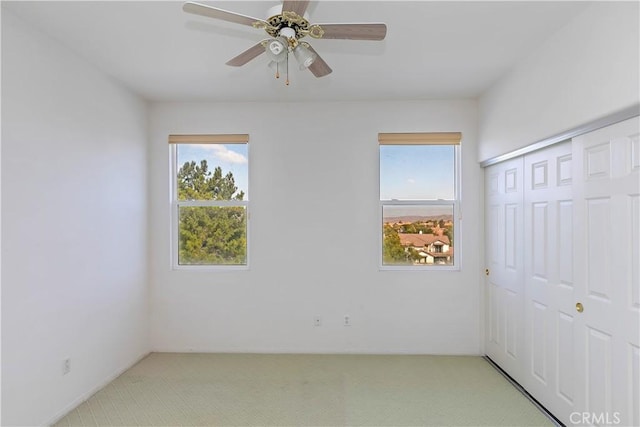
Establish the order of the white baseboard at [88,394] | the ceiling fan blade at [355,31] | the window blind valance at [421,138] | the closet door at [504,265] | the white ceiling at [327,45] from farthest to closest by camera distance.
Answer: the window blind valance at [421,138], the closet door at [504,265], the white baseboard at [88,394], the white ceiling at [327,45], the ceiling fan blade at [355,31]

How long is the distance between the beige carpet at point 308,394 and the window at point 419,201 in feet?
3.54

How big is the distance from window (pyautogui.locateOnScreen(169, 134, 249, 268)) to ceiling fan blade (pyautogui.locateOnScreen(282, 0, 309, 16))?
2396 millimetres

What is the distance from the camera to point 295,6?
1637mm

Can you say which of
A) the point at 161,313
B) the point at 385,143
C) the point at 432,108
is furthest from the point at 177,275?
the point at 432,108

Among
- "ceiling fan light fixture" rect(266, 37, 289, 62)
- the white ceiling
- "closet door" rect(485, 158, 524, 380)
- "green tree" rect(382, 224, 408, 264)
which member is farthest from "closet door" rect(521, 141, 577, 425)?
"ceiling fan light fixture" rect(266, 37, 289, 62)

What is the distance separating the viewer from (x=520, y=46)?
260cm

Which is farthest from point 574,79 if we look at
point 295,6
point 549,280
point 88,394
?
point 88,394

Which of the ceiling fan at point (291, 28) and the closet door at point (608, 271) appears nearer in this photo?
the ceiling fan at point (291, 28)

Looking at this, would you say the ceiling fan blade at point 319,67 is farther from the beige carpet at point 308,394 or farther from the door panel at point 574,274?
the beige carpet at point 308,394

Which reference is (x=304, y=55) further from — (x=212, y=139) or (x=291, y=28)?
(x=212, y=139)

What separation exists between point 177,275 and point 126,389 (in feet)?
3.91

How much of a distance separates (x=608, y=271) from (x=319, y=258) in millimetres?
2447

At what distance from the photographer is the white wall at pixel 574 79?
6.08 feet

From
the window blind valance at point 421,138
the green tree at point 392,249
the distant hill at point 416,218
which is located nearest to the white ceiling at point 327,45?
the window blind valance at point 421,138
